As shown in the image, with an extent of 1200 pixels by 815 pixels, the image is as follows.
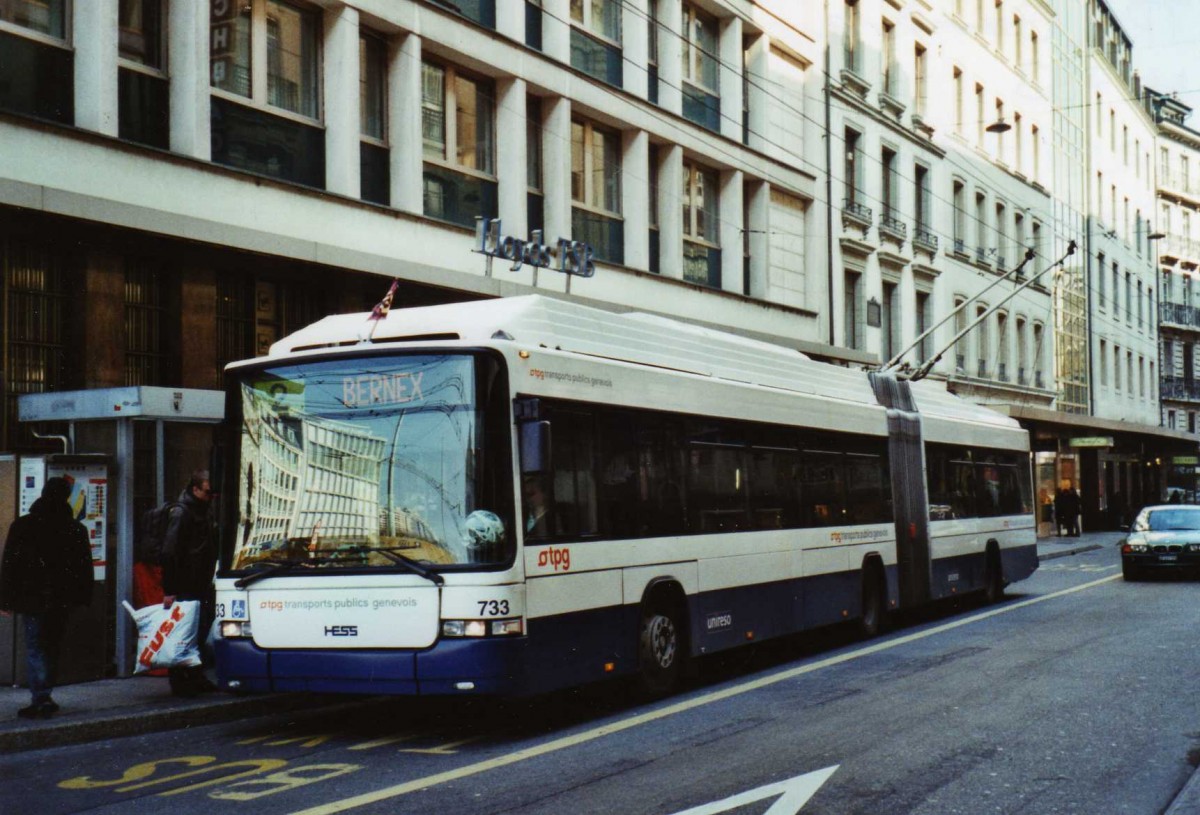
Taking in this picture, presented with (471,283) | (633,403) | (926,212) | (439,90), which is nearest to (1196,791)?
(633,403)

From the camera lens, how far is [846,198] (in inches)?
1342

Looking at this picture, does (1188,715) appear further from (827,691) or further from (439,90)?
(439,90)

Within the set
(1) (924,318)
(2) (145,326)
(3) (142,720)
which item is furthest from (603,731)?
(1) (924,318)

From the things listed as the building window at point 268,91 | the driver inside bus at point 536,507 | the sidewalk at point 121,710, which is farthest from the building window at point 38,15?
A: the driver inside bus at point 536,507

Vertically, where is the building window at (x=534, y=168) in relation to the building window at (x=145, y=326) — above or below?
above

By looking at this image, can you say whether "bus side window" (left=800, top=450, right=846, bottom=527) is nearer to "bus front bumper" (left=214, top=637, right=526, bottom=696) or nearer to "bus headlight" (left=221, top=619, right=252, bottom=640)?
"bus front bumper" (left=214, top=637, right=526, bottom=696)

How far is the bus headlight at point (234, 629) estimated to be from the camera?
9.99 metres

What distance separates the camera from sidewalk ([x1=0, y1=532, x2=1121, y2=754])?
9.84 metres

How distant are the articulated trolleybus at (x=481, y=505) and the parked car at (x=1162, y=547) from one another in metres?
14.8

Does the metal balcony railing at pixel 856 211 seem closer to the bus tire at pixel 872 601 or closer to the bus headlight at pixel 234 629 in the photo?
the bus tire at pixel 872 601

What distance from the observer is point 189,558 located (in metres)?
11.8

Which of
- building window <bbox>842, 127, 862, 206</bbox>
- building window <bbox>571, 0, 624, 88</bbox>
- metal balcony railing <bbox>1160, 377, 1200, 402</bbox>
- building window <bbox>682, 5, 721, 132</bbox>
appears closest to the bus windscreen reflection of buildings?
building window <bbox>571, 0, 624, 88</bbox>

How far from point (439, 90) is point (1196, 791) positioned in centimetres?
1533

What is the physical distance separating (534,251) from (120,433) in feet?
28.9
